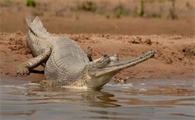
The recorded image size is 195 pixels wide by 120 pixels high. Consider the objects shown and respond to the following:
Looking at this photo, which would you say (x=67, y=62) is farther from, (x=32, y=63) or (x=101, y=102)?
(x=101, y=102)

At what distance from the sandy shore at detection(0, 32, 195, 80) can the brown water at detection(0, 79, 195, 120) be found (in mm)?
841

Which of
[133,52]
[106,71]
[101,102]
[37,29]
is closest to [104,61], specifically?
[106,71]

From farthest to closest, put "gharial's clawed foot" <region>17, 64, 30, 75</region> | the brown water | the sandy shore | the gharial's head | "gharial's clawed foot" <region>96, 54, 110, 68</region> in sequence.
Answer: the sandy shore, "gharial's clawed foot" <region>17, 64, 30, 75</region>, "gharial's clawed foot" <region>96, 54, 110, 68</region>, the gharial's head, the brown water

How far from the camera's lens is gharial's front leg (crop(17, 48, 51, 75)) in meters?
9.45

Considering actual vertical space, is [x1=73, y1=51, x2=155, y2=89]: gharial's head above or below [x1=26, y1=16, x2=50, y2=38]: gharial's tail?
below

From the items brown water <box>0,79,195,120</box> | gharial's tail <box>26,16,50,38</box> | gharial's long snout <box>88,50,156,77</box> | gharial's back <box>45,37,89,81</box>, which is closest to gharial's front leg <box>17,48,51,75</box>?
gharial's back <box>45,37,89,81</box>

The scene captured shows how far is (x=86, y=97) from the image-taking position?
7789 mm

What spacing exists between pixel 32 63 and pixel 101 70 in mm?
1842

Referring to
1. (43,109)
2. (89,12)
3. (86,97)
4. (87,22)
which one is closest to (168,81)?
(86,97)

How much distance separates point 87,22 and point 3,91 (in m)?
7.35

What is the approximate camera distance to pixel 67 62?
9.14 m

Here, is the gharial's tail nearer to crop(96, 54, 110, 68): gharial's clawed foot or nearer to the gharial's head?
the gharial's head

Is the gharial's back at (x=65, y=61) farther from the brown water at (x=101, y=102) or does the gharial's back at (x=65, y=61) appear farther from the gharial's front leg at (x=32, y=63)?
the brown water at (x=101, y=102)

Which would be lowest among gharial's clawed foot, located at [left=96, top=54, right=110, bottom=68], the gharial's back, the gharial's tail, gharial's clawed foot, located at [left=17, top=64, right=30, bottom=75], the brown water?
the brown water
